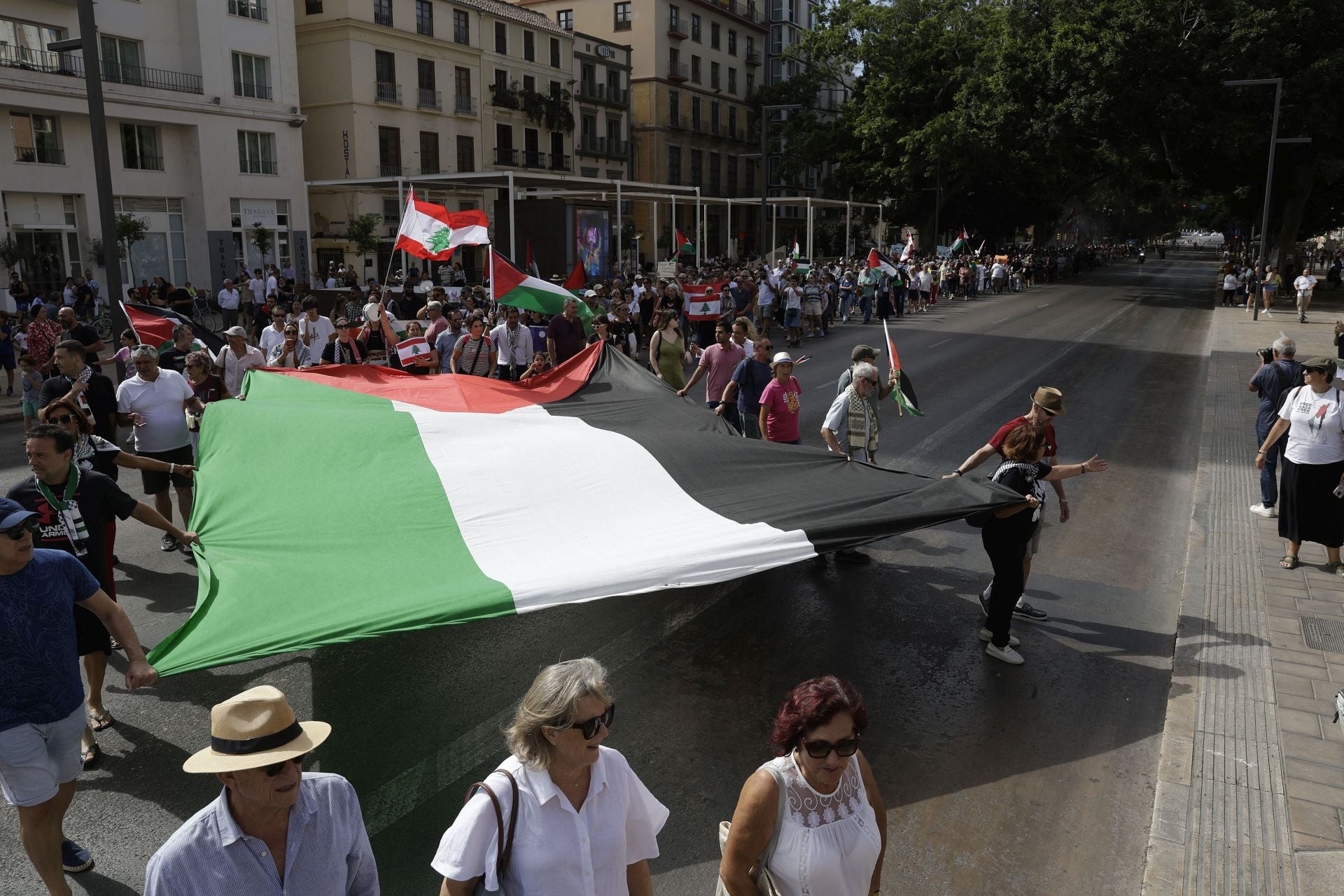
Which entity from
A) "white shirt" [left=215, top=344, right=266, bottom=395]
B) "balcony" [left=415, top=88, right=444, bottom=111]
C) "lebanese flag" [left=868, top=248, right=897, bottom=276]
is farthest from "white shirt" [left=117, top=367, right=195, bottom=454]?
"balcony" [left=415, top=88, right=444, bottom=111]

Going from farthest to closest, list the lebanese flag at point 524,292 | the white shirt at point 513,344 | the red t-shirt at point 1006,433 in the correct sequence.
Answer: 1. the white shirt at point 513,344
2. the lebanese flag at point 524,292
3. the red t-shirt at point 1006,433

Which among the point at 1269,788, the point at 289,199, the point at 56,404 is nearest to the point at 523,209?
the point at 289,199

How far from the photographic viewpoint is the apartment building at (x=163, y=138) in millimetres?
30094

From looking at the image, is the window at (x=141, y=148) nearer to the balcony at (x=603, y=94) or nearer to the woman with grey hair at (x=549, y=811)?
the balcony at (x=603, y=94)

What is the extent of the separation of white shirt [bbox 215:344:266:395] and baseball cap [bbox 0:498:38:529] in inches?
279

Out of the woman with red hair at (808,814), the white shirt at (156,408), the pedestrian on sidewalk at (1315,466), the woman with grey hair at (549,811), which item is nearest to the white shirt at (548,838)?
the woman with grey hair at (549,811)

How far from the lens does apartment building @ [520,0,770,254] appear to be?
62500 millimetres

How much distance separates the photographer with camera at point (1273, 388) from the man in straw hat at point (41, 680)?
9647mm

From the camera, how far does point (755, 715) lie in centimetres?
572

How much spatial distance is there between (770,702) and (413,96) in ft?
147

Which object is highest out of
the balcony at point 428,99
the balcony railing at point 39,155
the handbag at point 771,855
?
the balcony at point 428,99

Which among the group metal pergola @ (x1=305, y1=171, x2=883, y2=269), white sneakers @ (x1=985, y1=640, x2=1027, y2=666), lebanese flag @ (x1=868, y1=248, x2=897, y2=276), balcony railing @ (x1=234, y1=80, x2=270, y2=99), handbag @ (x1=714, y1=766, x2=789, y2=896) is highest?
balcony railing @ (x1=234, y1=80, x2=270, y2=99)

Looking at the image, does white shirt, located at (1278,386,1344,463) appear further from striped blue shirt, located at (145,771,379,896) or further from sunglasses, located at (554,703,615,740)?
striped blue shirt, located at (145,771,379,896)

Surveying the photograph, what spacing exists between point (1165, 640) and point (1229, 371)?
48.2ft
